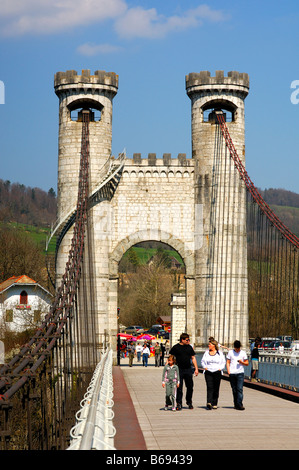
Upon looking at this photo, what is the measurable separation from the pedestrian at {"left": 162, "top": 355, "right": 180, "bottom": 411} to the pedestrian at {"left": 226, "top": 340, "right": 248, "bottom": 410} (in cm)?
90

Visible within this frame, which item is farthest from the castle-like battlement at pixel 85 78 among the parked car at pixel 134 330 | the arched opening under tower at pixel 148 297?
the parked car at pixel 134 330

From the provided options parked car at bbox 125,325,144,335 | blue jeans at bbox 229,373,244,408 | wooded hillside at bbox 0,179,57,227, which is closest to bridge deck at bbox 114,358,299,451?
blue jeans at bbox 229,373,244,408

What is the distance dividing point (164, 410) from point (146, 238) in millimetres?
21213

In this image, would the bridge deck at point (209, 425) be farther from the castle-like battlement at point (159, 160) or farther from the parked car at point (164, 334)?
the parked car at point (164, 334)

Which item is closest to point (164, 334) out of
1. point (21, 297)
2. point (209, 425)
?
point (21, 297)

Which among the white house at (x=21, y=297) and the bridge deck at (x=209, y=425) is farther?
the white house at (x=21, y=297)

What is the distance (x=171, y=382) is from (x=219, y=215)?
2142 centimetres

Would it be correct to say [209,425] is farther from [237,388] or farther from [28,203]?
[28,203]

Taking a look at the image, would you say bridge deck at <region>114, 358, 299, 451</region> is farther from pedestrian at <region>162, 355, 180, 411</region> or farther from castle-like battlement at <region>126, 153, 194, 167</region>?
castle-like battlement at <region>126, 153, 194, 167</region>

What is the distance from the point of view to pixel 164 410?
538 inches

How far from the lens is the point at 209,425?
1112cm

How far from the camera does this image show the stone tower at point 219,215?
34.4 m
